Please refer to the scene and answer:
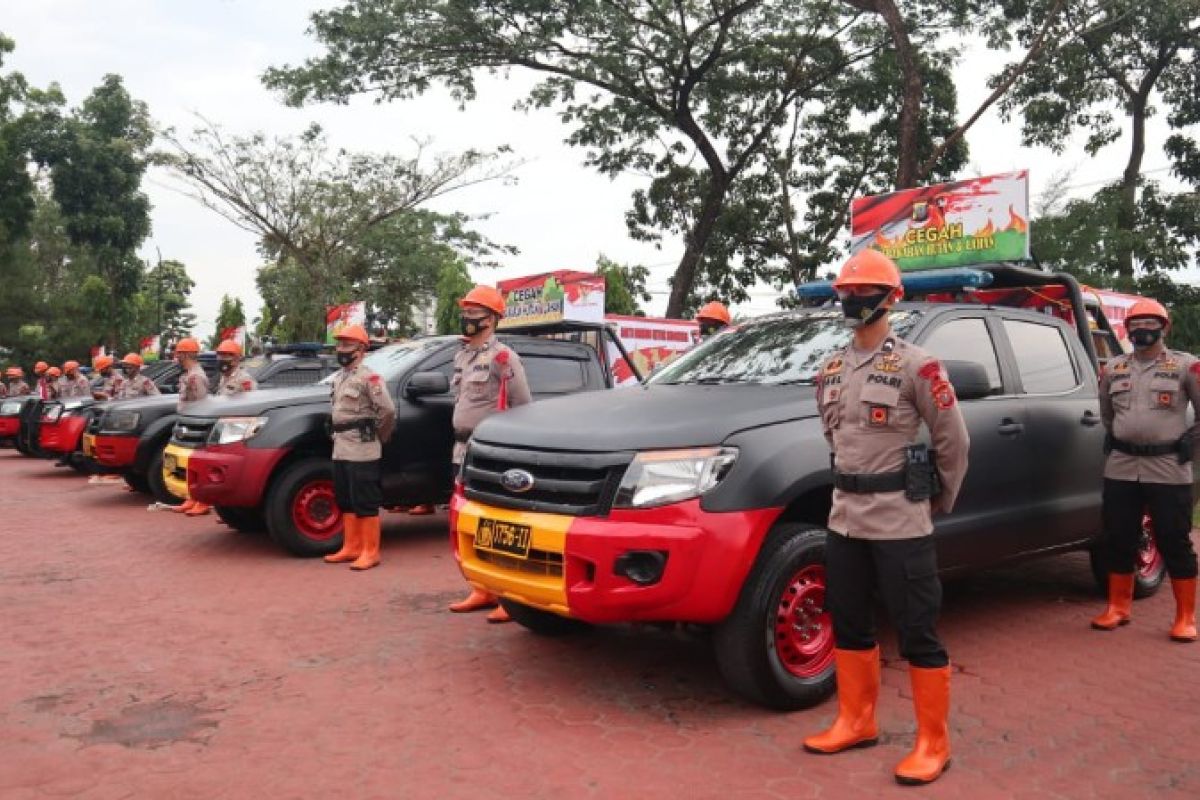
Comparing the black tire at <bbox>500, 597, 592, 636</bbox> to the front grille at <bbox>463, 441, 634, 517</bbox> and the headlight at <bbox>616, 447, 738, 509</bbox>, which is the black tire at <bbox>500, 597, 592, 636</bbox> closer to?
the front grille at <bbox>463, 441, 634, 517</bbox>

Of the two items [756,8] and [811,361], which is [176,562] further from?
[756,8]

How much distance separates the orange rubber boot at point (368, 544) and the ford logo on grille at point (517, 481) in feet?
10.2

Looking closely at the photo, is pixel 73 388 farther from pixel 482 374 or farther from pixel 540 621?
pixel 540 621

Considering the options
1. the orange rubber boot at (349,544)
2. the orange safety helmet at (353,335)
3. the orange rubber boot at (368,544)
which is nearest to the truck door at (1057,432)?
the orange safety helmet at (353,335)

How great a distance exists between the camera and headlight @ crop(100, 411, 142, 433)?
10.0 meters

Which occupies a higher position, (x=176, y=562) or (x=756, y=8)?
(x=756, y=8)

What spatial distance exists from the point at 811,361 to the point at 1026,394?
Result: 138 cm

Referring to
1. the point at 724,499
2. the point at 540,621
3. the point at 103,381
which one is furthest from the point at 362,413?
the point at 103,381

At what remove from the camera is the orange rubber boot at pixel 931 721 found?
3375 millimetres

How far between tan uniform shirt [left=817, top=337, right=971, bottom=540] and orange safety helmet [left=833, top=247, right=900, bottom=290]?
23 centimetres

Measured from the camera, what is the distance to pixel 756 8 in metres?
19.0

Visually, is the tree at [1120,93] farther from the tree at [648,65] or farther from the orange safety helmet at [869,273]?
the orange safety helmet at [869,273]

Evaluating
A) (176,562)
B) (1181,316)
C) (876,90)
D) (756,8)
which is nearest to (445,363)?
(176,562)

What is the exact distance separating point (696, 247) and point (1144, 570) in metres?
14.9
